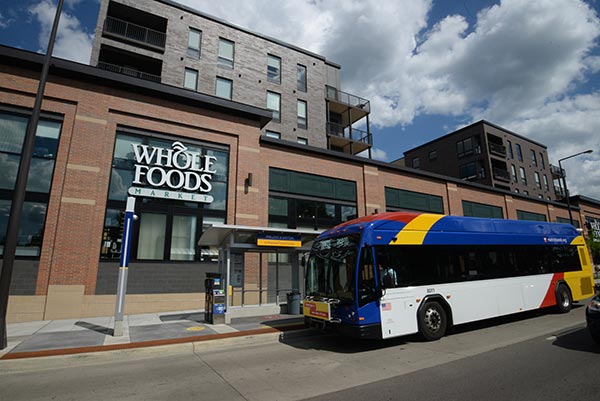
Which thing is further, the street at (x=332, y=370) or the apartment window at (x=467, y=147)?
the apartment window at (x=467, y=147)

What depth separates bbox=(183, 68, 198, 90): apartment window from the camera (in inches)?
859

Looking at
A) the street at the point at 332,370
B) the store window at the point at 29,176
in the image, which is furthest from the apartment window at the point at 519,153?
the store window at the point at 29,176

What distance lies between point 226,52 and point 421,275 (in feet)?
71.4

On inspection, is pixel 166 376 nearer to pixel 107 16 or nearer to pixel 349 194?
pixel 349 194

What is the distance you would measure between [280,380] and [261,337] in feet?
11.6

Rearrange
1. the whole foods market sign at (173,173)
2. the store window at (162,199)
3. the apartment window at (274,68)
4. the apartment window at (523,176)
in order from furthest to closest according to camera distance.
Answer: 1. the apartment window at (523,176)
2. the apartment window at (274,68)
3. the whole foods market sign at (173,173)
4. the store window at (162,199)

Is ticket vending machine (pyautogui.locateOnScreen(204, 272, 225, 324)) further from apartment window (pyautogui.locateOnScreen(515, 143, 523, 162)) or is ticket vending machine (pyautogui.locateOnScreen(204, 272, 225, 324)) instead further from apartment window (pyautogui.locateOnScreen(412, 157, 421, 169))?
apartment window (pyautogui.locateOnScreen(515, 143, 523, 162))

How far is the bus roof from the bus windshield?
30cm

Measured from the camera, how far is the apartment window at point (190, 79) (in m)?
21.8

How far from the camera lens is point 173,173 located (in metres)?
15.3

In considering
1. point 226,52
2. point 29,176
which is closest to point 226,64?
point 226,52

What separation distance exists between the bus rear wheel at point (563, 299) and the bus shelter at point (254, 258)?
8730 mm

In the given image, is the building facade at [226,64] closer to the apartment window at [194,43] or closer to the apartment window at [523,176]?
the apartment window at [194,43]

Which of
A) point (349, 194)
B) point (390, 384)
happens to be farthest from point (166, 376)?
point (349, 194)
